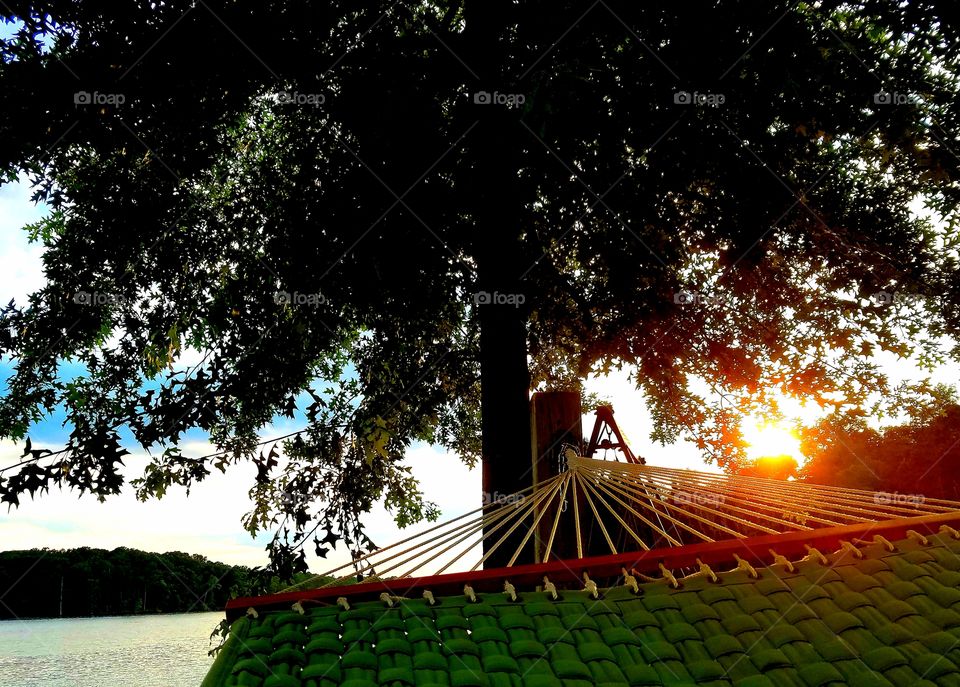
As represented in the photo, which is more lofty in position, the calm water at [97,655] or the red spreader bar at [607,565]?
the red spreader bar at [607,565]

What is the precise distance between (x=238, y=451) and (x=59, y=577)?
115ft

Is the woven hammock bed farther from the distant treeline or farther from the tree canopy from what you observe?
the distant treeline

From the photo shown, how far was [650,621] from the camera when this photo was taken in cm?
125

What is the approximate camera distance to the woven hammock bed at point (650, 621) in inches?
43.2

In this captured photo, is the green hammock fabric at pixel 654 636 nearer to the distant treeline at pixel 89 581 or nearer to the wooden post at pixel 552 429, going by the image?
the wooden post at pixel 552 429

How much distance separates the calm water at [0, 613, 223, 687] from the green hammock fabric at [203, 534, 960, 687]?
45.6 ft

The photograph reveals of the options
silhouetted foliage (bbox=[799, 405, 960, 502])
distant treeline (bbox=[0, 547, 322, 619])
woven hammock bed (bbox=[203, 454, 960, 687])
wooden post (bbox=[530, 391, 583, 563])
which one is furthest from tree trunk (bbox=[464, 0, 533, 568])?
distant treeline (bbox=[0, 547, 322, 619])

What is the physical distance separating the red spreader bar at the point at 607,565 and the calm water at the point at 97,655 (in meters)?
13.8

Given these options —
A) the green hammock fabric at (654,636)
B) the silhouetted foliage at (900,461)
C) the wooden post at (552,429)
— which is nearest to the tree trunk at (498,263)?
the wooden post at (552,429)

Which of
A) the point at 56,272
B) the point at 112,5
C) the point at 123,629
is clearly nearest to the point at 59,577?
the point at 123,629

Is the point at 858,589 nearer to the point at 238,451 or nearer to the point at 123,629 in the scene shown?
the point at 238,451

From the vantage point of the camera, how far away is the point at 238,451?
13.8ft

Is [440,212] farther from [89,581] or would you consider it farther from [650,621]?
[89,581]

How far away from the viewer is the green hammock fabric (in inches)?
42.9
